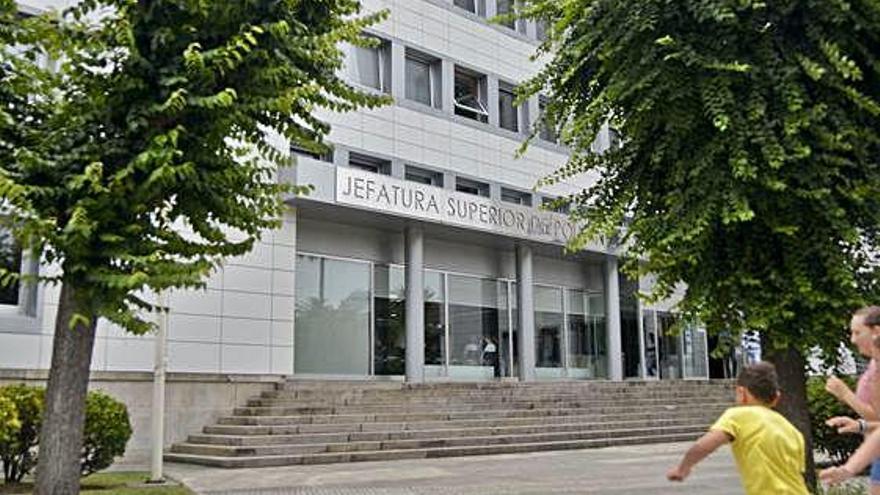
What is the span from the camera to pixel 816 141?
8.04 meters

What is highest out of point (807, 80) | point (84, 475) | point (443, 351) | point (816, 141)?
point (807, 80)

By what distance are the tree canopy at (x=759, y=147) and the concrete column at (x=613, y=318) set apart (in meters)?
18.6

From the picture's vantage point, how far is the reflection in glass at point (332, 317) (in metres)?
19.6

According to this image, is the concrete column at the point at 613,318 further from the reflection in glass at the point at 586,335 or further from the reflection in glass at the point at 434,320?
the reflection in glass at the point at 434,320

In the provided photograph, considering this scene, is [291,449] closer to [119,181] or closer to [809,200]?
[119,181]

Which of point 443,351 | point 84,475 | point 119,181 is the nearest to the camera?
point 119,181

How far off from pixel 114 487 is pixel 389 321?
11.2 m

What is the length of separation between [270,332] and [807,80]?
1266 cm

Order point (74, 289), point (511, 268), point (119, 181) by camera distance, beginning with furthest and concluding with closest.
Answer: point (511, 268) → point (74, 289) → point (119, 181)

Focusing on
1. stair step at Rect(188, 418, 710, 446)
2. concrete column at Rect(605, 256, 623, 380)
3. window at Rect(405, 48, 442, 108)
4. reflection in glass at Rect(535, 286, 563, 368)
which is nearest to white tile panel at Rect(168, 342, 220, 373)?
stair step at Rect(188, 418, 710, 446)

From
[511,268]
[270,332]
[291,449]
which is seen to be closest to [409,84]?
[511,268]

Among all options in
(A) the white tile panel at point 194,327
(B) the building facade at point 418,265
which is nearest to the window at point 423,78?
(B) the building facade at point 418,265

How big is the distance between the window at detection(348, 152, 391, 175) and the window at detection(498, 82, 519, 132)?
17.6 feet

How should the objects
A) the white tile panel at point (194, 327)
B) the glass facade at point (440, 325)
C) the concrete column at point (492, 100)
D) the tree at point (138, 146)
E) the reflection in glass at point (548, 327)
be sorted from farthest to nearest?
the reflection in glass at point (548, 327) < the concrete column at point (492, 100) < the glass facade at point (440, 325) < the white tile panel at point (194, 327) < the tree at point (138, 146)
